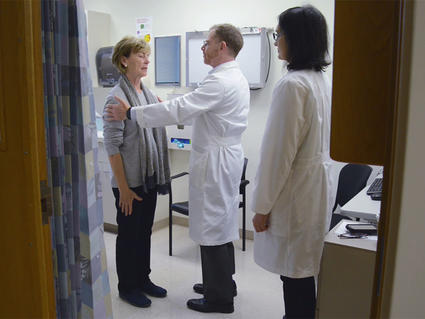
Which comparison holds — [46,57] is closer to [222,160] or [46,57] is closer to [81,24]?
[81,24]

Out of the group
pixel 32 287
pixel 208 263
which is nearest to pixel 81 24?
pixel 32 287

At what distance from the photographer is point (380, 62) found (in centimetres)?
82

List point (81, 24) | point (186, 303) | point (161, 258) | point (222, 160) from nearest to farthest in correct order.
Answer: point (81, 24) → point (222, 160) → point (186, 303) → point (161, 258)

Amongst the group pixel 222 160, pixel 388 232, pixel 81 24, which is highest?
pixel 81 24

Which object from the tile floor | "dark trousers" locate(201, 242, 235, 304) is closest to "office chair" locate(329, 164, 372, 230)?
the tile floor

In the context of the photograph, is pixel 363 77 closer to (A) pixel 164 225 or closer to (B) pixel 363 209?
(B) pixel 363 209

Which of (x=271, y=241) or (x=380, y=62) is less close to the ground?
(x=380, y=62)

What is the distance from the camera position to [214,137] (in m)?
2.20

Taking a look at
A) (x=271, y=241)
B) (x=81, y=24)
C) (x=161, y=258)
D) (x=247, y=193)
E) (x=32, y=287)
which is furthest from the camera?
(x=247, y=193)

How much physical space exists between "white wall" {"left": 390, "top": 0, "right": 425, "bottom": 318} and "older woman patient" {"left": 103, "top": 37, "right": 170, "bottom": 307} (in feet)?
5.63

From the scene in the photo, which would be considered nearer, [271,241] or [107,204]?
[271,241]

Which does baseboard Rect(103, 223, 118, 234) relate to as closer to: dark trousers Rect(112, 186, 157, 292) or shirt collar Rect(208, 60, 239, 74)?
dark trousers Rect(112, 186, 157, 292)

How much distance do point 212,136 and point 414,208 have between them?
5.15 feet

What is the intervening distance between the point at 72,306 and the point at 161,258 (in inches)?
71.3
